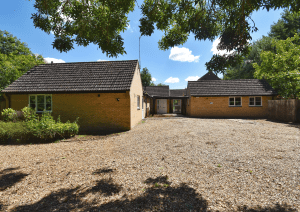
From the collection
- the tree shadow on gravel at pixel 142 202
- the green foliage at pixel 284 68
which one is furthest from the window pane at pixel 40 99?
the green foliage at pixel 284 68

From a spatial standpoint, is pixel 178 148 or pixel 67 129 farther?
pixel 67 129

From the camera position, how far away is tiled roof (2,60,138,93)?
11.1m

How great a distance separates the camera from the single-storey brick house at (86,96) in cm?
1069

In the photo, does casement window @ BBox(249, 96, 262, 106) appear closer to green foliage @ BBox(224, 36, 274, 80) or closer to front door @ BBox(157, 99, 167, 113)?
front door @ BBox(157, 99, 167, 113)

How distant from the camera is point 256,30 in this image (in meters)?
4.25

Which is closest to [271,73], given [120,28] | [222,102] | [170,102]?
[222,102]

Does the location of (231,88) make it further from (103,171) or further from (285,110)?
(103,171)

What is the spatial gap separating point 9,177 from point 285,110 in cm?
1949

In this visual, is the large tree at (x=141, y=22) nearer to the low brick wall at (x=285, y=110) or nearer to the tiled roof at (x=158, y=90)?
→ the low brick wall at (x=285, y=110)

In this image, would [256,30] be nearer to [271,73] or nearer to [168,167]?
[168,167]

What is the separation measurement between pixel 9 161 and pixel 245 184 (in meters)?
7.43

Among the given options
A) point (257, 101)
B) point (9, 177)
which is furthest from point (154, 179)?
point (257, 101)

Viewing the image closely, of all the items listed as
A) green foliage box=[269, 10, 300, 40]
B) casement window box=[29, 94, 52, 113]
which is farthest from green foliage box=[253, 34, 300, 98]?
casement window box=[29, 94, 52, 113]

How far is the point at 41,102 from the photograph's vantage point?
11.7 meters
